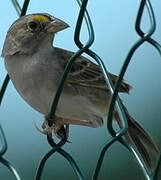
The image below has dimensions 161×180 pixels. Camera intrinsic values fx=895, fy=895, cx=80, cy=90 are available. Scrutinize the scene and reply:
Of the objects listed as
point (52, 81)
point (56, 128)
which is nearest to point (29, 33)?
point (52, 81)

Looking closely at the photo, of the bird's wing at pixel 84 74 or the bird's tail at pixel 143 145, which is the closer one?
the bird's tail at pixel 143 145

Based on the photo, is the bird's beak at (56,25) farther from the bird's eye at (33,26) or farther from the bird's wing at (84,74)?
the bird's wing at (84,74)

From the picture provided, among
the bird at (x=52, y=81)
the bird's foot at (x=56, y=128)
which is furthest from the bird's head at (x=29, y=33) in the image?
the bird's foot at (x=56, y=128)

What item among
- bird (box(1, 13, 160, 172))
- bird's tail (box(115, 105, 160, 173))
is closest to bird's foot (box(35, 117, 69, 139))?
bird (box(1, 13, 160, 172))

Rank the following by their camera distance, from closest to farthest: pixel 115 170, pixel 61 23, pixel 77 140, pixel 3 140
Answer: pixel 3 140 < pixel 61 23 < pixel 115 170 < pixel 77 140

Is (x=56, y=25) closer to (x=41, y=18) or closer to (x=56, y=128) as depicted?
(x=41, y=18)

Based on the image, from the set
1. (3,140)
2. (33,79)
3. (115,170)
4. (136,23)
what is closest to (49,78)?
(33,79)

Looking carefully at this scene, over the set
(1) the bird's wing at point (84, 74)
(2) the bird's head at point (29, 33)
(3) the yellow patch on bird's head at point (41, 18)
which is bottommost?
A: (1) the bird's wing at point (84, 74)

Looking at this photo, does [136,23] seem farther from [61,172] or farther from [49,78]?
[61,172]
